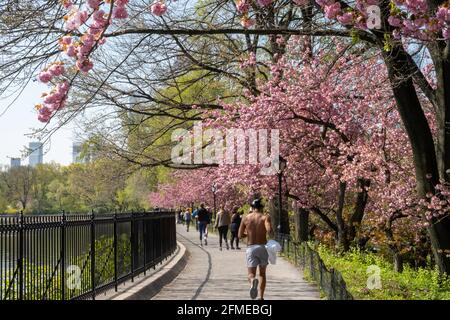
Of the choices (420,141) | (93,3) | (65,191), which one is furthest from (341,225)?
(65,191)

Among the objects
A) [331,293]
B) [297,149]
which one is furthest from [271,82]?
[331,293]

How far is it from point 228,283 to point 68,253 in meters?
5.52

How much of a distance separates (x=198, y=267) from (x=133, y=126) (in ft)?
33.3

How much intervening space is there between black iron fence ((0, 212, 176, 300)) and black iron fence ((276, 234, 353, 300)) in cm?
394

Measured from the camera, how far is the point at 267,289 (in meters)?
14.3

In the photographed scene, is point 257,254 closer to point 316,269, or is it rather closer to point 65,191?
point 316,269

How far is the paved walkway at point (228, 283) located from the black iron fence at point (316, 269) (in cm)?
25

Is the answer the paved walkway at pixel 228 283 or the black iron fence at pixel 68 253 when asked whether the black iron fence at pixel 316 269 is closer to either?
the paved walkway at pixel 228 283

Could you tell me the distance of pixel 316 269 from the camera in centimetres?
1446

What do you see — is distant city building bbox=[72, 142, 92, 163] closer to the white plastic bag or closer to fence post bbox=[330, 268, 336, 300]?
the white plastic bag

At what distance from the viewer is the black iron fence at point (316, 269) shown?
10.2 meters

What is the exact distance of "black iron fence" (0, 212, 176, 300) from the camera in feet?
28.8

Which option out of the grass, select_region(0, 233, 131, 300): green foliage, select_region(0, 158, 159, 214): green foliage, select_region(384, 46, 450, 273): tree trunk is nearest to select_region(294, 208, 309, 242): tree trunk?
the grass

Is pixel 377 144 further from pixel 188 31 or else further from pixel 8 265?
pixel 8 265
